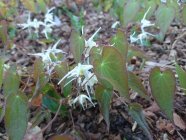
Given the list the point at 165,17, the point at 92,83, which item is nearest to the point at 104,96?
the point at 92,83

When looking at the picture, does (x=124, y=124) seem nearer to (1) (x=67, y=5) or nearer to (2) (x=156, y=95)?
(2) (x=156, y=95)

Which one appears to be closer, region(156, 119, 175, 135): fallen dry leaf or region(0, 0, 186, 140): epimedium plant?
region(0, 0, 186, 140): epimedium plant

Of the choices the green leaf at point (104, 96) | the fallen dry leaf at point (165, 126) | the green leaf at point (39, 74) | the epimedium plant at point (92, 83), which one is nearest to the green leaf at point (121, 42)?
the epimedium plant at point (92, 83)

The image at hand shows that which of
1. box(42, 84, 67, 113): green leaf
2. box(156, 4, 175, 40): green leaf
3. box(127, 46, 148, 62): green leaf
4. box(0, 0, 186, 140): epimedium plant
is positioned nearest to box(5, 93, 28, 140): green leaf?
box(0, 0, 186, 140): epimedium plant

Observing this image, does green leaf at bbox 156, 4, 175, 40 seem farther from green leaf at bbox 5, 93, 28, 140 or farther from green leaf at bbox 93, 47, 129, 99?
green leaf at bbox 5, 93, 28, 140

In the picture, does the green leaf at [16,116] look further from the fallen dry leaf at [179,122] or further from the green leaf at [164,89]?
the fallen dry leaf at [179,122]
